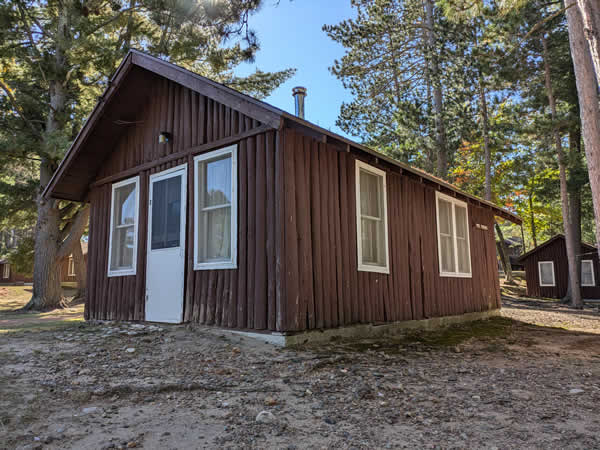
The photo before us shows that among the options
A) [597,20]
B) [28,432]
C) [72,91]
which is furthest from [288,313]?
[72,91]

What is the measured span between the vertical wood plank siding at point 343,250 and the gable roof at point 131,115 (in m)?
0.50

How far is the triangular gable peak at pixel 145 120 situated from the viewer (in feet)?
21.1

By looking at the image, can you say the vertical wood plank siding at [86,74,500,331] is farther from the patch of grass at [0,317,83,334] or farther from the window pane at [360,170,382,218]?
the patch of grass at [0,317,83,334]

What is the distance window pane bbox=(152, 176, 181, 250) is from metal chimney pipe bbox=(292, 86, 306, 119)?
2270 millimetres

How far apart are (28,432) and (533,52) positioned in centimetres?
1997

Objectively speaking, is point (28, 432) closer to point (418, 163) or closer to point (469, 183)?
point (418, 163)

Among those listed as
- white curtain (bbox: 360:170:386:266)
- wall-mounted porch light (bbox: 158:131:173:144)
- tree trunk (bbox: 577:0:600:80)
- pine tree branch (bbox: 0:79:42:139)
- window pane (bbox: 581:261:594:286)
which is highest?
pine tree branch (bbox: 0:79:42:139)

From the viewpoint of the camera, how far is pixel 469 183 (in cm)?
2647

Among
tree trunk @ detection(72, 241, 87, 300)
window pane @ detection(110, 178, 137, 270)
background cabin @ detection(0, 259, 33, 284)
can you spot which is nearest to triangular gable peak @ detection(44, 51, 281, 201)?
window pane @ detection(110, 178, 137, 270)

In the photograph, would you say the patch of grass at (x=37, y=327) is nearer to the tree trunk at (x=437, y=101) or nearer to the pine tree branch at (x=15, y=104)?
the pine tree branch at (x=15, y=104)

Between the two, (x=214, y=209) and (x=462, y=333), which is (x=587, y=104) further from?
(x=214, y=209)

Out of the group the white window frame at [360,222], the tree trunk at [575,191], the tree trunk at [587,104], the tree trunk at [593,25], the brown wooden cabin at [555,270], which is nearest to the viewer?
the white window frame at [360,222]

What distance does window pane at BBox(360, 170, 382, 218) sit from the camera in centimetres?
708

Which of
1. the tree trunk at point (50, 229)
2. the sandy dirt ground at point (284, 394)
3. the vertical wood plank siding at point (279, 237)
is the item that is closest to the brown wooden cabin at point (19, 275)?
the tree trunk at point (50, 229)
